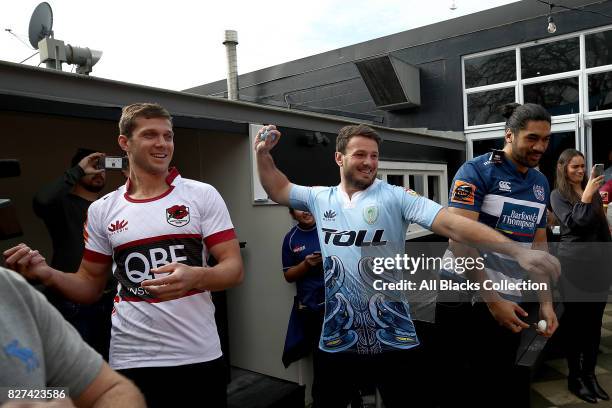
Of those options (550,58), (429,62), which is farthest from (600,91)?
(429,62)

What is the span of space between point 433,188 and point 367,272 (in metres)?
7.01

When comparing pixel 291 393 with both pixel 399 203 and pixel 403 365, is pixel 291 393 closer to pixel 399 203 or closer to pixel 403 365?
pixel 403 365

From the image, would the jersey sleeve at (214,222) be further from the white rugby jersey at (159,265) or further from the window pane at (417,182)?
the window pane at (417,182)

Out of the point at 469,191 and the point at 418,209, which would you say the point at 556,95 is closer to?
the point at 469,191

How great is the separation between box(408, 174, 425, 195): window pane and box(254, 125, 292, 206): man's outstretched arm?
538 centimetres

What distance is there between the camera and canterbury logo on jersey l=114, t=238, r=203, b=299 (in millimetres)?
1802

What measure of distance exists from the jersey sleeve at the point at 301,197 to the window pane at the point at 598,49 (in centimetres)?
911

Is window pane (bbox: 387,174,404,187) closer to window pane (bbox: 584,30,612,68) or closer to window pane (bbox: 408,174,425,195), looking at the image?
window pane (bbox: 408,174,425,195)

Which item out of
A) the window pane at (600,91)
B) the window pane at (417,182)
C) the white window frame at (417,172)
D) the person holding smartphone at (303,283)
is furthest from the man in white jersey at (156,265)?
the window pane at (600,91)

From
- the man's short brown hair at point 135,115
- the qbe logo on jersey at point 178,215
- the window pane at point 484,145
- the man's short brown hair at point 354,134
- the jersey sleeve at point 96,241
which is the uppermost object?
the window pane at point 484,145

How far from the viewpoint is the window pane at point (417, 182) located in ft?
25.5

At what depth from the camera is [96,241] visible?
1945 millimetres

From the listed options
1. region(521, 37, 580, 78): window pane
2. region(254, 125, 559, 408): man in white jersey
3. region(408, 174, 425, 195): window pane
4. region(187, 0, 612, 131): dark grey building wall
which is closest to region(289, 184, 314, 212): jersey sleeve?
region(254, 125, 559, 408): man in white jersey

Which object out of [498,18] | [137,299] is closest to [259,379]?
[137,299]
